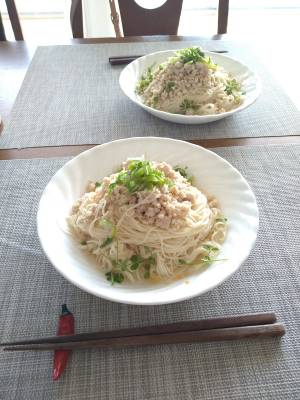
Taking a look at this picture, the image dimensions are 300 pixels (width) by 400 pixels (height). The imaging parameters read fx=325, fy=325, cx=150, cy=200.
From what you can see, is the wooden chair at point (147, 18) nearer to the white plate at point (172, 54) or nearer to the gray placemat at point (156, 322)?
the white plate at point (172, 54)

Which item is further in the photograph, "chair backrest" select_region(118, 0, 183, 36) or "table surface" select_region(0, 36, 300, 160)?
"chair backrest" select_region(118, 0, 183, 36)

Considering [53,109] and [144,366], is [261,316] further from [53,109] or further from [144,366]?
[53,109]

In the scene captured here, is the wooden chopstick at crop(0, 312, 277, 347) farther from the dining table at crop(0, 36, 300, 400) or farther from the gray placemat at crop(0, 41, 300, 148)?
the gray placemat at crop(0, 41, 300, 148)

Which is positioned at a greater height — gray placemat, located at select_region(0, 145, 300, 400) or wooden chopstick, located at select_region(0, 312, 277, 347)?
wooden chopstick, located at select_region(0, 312, 277, 347)

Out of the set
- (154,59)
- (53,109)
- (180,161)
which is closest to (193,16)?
(154,59)

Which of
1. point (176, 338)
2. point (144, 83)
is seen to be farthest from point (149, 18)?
point (176, 338)

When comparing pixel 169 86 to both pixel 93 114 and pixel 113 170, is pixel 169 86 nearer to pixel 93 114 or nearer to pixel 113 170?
pixel 93 114

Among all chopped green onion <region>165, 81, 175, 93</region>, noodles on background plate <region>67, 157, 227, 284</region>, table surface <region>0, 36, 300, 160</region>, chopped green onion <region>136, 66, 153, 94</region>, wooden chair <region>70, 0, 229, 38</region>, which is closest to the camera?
noodles on background plate <region>67, 157, 227, 284</region>

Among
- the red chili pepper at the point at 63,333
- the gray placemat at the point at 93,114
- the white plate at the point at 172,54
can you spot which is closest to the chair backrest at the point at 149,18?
the gray placemat at the point at 93,114

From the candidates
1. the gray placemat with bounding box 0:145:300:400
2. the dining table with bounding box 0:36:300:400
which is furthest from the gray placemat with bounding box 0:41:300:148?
the gray placemat with bounding box 0:145:300:400
